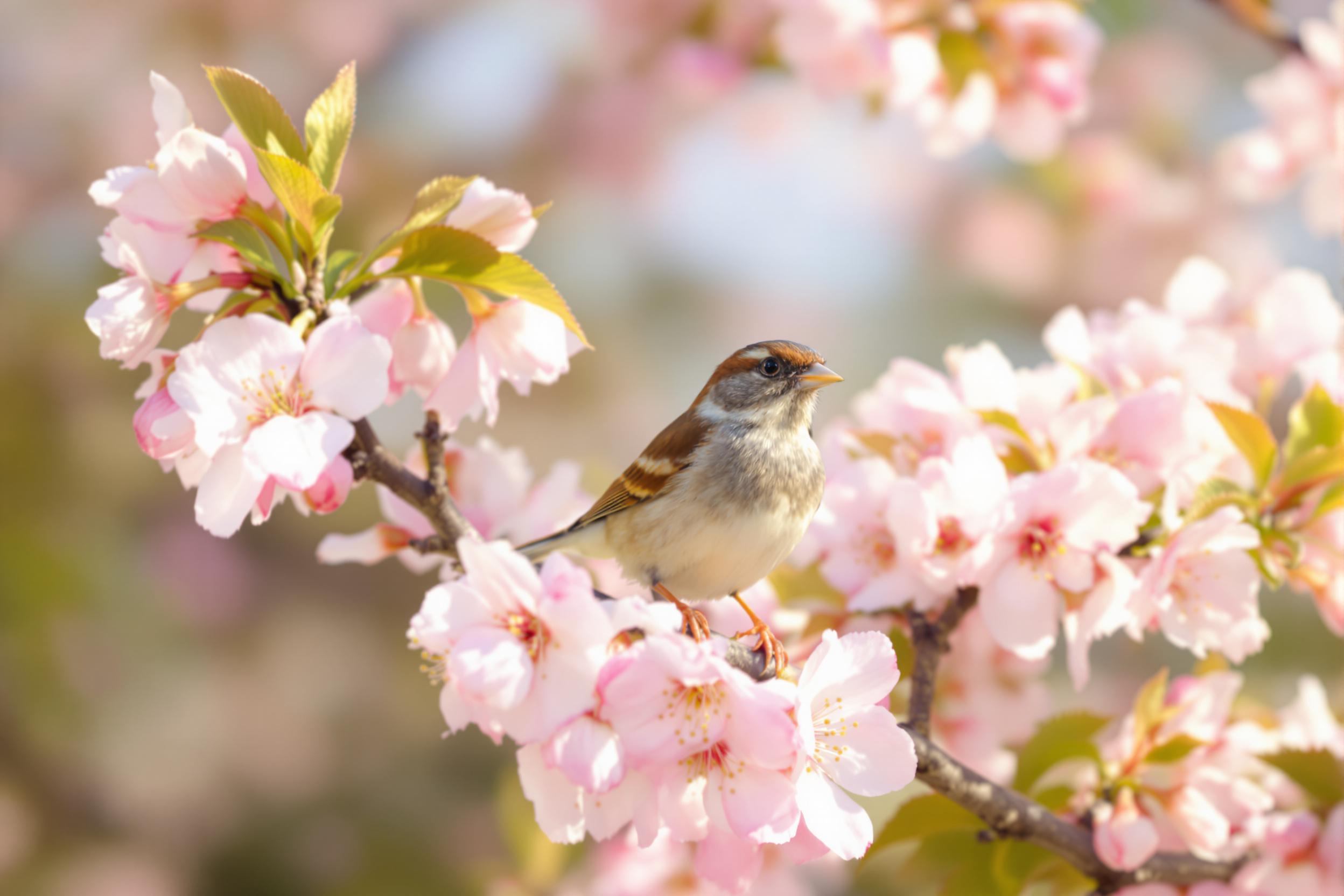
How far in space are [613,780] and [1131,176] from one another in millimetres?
5321

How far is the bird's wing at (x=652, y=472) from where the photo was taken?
1.34 meters

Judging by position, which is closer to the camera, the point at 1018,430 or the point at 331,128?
the point at 331,128

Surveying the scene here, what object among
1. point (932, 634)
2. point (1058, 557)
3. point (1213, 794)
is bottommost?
point (1213, 794)

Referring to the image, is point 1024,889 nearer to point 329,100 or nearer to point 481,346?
point 481,346

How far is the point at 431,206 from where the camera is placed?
1.11 m

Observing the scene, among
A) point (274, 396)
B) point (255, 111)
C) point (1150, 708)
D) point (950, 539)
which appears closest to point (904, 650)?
point (950, 539)

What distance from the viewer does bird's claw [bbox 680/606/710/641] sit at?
1.02 meters

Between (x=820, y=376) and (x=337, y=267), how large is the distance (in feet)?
2.12

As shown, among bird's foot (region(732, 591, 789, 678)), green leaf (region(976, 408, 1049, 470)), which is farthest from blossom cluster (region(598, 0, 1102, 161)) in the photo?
bird's foot (region(732, 591, 789, 678))

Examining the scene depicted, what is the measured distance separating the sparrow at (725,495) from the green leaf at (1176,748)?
70 centimetres

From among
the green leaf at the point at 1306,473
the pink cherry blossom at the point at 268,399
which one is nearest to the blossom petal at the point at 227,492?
the pink cherry blossom at the point at 268,399

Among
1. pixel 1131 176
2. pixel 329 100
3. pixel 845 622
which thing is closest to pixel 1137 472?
pixel 845 622

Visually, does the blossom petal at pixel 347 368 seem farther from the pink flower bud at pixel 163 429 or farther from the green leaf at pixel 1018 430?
the green leaf at pixel 1018 430

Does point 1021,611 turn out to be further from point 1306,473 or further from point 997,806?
point 1306,473
